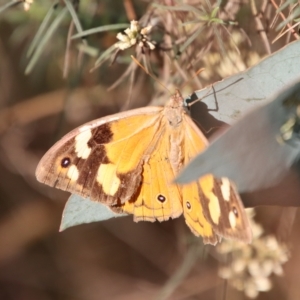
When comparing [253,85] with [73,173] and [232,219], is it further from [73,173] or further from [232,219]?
[73,173]

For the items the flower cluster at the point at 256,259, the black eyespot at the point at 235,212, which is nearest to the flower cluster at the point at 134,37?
the black eyespot at the point at 235,212

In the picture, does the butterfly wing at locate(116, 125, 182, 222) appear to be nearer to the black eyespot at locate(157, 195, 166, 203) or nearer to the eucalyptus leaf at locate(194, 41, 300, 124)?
the black eyespot at locate(157, 195, 166, 203)

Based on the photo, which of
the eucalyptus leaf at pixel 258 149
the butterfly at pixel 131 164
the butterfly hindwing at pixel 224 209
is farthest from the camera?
the butterfly at pixel 131 164

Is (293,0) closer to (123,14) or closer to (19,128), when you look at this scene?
(123,14)

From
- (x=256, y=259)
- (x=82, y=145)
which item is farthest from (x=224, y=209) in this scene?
(x=256, y=259)

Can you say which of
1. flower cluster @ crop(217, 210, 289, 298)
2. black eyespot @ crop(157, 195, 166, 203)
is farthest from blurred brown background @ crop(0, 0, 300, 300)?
black eyespot @ crop(157, 195, 166, 203)

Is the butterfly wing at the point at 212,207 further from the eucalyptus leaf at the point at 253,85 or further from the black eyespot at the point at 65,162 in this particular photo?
the black eyespot at the point at 65,162
